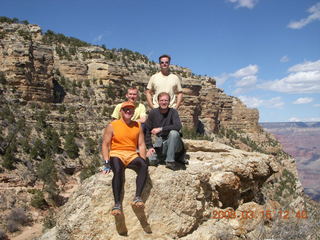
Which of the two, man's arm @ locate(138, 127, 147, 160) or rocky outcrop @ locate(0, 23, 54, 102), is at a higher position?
rocky outcrop @ locate(0, 23, 54, 102)

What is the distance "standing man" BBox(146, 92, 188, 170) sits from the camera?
17.3ft

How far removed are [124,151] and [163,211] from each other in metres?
1.26

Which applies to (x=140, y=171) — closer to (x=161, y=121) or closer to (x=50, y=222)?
(x=161, y=121)

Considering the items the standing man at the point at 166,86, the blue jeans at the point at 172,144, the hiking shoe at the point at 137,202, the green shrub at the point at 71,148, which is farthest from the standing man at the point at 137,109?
the green shrub at the point at 71,148

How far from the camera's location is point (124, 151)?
15.2 feet

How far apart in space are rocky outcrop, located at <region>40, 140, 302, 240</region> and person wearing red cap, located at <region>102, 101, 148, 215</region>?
32 cm

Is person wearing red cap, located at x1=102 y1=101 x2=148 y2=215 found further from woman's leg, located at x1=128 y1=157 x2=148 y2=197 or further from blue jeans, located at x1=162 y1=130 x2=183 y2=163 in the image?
blue jeans, located at x1=162 y1=130 x2=183 y2=163

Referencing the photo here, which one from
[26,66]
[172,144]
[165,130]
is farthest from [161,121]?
[26,66]

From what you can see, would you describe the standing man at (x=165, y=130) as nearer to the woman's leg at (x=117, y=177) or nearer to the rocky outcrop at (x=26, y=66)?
the woman's leg at (x=117, y=177)

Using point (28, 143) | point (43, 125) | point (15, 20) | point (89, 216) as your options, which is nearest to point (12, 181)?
point (28, 143)

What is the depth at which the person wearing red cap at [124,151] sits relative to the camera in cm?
434
